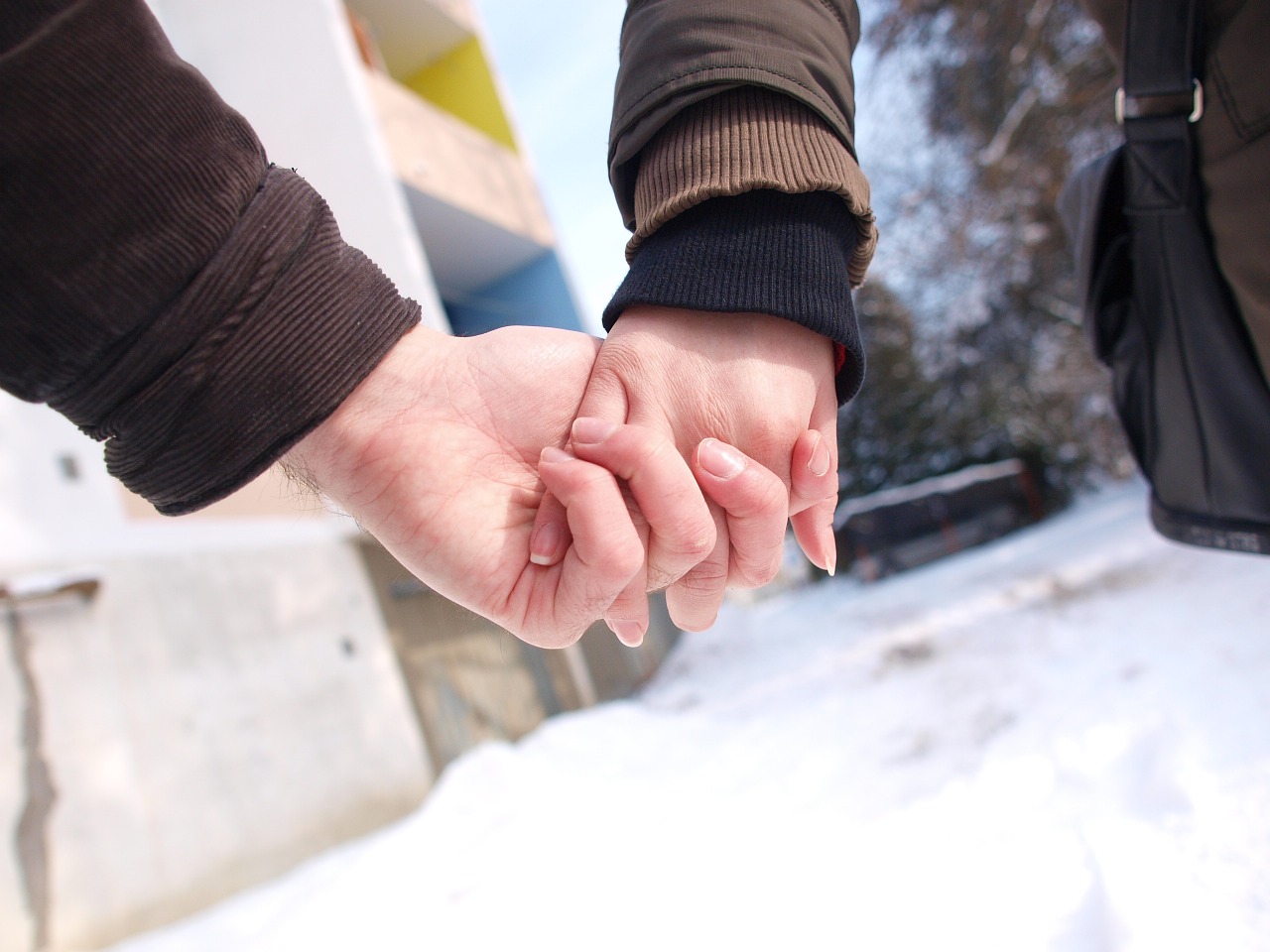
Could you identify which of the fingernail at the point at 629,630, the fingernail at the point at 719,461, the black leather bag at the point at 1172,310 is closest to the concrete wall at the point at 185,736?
the fingernail at the point at 629,630

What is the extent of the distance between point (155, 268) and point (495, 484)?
17.9 inches

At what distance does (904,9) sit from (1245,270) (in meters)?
6.61

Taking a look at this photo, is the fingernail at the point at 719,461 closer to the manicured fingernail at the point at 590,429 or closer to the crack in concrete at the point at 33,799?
the manicured fingernail at the point at 590,429

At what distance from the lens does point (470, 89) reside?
26.3 feet

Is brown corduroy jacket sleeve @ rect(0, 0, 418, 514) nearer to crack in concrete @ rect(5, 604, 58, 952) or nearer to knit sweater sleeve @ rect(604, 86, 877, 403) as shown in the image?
knit sweater sleeve @ rect(604, 86, 877, 403)

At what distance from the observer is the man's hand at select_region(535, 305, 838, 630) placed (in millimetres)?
969

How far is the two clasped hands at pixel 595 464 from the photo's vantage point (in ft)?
3.02

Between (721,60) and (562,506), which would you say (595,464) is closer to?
(562,506)

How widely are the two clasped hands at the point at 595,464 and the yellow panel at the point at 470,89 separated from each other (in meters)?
7.82

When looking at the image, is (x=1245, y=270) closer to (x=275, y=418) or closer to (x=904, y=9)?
(x=275, y=418)

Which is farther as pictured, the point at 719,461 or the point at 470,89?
the point at 470,89

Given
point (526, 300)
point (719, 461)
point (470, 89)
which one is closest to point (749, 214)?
point (719, 461)

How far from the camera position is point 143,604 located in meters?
3.64

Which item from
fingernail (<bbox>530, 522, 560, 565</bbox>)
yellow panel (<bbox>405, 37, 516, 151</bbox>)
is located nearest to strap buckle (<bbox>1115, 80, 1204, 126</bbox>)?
fingernail (<bbox>530, 522, 560, 565</bbox>)
